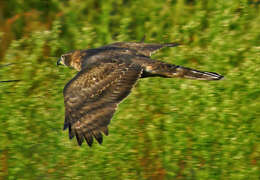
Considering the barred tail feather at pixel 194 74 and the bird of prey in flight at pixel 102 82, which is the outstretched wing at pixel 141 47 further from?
the barred tail feather at pixel 194 74

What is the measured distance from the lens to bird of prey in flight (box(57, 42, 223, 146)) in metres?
5.63

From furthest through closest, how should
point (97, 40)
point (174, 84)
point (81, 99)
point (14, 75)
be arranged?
point (97, 40)
point (14, 75)
point (174, 84)
point (81, 99)

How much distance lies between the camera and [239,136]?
20.9ft

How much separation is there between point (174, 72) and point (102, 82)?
2.69ft

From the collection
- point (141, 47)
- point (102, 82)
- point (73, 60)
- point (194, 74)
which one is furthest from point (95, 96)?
point (141, 47)

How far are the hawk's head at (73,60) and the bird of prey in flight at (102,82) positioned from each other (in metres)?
0.05

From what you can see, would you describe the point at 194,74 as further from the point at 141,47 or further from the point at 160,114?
the point at 141,47

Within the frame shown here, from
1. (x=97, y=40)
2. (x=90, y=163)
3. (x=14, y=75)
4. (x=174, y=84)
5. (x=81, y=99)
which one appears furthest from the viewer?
(x=97, y=40)

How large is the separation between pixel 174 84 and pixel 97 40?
1.95 metres

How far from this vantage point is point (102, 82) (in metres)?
6.04

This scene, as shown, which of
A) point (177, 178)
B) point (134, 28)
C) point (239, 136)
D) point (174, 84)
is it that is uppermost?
point (134, 28)

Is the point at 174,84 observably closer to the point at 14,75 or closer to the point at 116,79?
the point at 116,79

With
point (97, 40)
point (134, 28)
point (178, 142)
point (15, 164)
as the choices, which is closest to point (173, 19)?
point (134, 28)

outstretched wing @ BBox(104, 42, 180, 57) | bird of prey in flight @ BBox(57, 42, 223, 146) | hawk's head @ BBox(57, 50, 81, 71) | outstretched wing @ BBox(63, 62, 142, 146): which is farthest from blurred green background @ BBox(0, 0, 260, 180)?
outstretched wing @ BBox(63, 62, 142, 146)
